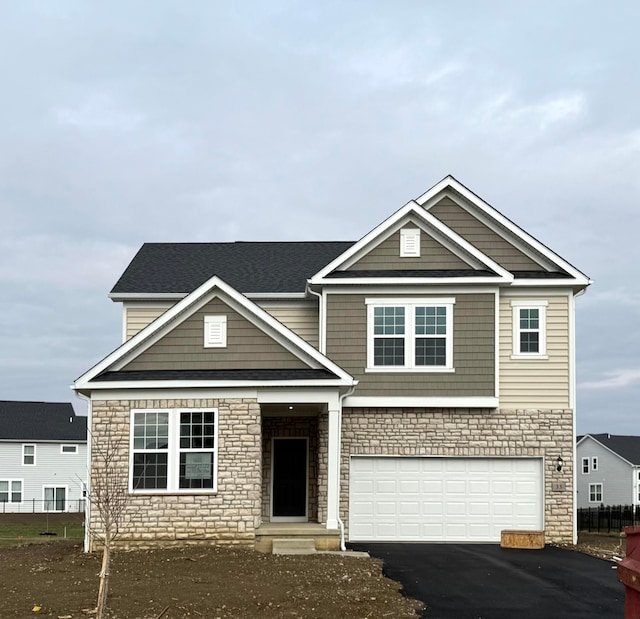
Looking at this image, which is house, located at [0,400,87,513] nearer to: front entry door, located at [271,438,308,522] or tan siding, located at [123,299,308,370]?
front entry door, located at [271,438,308,522]

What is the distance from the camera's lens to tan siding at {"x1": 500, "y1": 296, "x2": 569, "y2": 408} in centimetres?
2214

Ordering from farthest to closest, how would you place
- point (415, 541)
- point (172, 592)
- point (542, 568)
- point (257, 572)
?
point (415, 541), point (542, 568), point (257, 572), point (172, 592)

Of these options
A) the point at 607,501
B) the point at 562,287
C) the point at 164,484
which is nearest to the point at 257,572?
the point at 164,484

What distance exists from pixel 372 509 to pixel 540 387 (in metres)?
5.00

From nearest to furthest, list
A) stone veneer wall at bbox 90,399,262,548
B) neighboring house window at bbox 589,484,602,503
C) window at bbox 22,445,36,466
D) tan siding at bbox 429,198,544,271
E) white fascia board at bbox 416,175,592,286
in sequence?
stone veneer wall at bbox 90,399,262,548 → white fascia board at bbox 416,175,592,286 → tan siding at bbox 429,198,544,271 → window at bbox 22,445,36,466 → neighboring house window at bbox 589,484,602,503

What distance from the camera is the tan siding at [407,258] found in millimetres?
21922

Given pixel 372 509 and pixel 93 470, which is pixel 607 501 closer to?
pixel 372 509

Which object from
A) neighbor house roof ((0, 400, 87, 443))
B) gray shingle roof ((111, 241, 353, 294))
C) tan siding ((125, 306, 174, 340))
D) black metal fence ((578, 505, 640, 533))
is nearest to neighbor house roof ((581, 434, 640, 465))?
black metal fence ((578, 505, 640, 533))

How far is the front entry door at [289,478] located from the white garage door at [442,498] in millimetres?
1297

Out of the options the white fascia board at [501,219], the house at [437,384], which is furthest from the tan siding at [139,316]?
the white fascia board at [501,219]

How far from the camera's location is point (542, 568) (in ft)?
56.0

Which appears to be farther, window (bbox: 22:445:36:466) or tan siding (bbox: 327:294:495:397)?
window (bbox: 22:445:36:466)

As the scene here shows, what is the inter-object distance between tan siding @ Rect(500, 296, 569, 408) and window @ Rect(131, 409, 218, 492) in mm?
7451

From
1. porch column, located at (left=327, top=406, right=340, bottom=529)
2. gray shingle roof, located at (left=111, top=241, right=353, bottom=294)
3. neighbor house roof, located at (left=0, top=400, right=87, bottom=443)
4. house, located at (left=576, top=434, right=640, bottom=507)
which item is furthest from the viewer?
house, located at (left=576, top=434, right=640, bottom=507)
